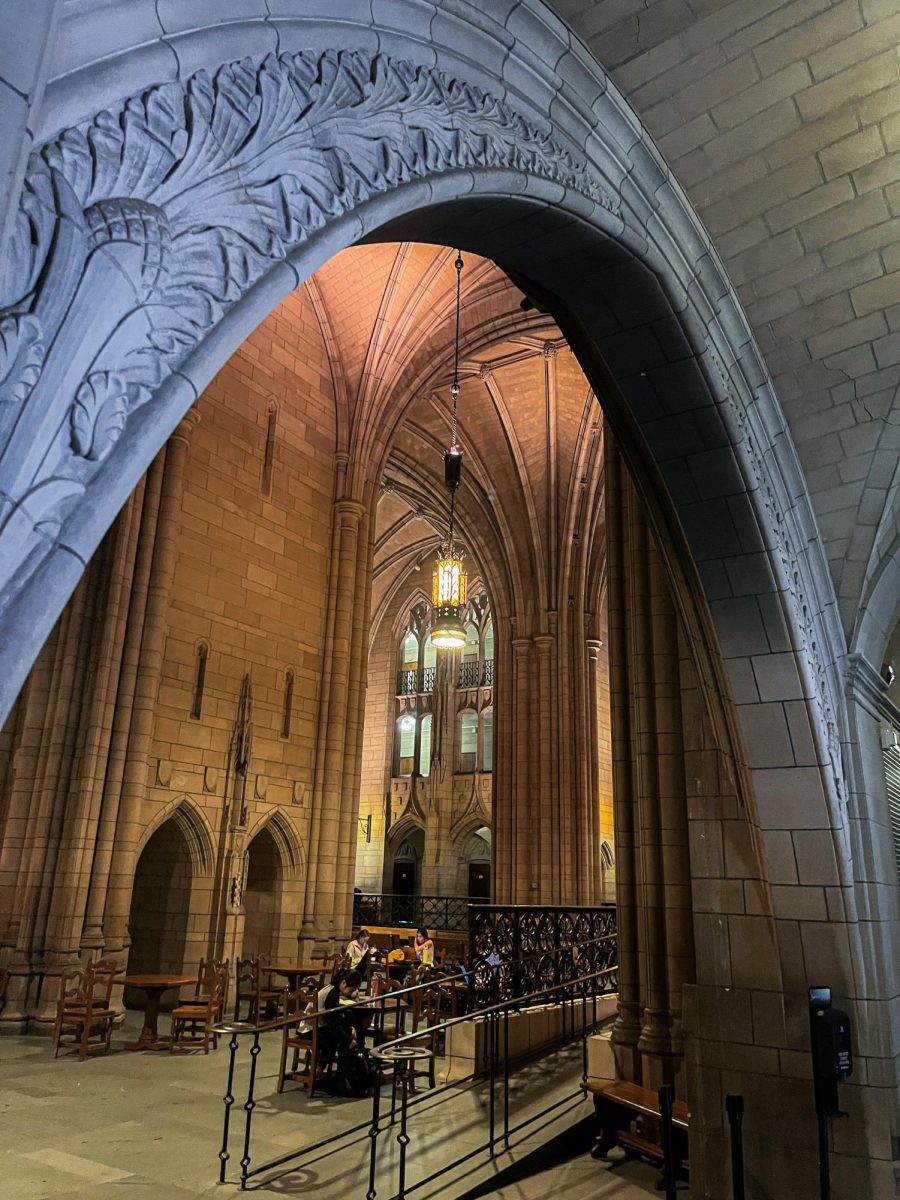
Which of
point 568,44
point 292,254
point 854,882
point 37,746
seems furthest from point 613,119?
point 37,746

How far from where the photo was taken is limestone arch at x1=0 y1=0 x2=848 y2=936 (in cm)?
132

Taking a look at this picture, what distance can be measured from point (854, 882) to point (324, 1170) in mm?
3461

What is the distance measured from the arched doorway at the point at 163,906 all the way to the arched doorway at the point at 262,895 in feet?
3.15

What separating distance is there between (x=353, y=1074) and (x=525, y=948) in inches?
111

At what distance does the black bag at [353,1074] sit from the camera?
6383 mm

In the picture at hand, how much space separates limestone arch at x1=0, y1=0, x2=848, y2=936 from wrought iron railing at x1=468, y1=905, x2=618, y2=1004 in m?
4.13

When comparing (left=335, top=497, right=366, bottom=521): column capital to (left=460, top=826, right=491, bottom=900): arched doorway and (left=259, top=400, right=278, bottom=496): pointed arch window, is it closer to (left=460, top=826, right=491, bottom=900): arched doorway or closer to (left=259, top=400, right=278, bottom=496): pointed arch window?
(left=259, top=400, right=278, bottom=496): pointed arch window

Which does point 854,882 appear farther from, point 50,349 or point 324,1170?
point 50,349

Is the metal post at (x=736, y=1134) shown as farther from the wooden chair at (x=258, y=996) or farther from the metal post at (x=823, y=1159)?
the wooden chair at (x=258, y=996)

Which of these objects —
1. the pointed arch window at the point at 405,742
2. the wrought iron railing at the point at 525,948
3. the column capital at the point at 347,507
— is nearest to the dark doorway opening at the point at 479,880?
the pointed arch window at the point at 405,742

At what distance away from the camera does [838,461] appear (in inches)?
209

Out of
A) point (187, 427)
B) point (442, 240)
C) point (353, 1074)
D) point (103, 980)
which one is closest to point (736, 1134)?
point (353, 1074)

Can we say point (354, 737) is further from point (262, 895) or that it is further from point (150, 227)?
point (150, 227)

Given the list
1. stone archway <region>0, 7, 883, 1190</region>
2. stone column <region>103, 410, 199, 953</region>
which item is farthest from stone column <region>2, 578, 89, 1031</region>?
stone archway <region>0, 7, 883, 1190</region>
